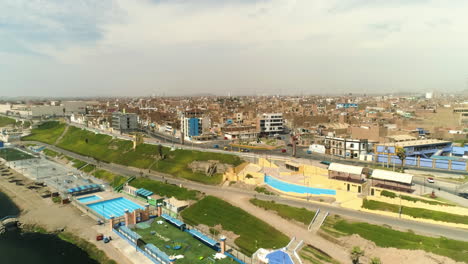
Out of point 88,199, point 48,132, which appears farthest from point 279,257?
point 48,132

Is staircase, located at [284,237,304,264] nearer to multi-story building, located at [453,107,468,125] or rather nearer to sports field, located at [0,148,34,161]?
multi-story building, located at [453,107,468,125]

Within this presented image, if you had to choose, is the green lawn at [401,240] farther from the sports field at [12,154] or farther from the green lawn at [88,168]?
the sports field at [12,154]

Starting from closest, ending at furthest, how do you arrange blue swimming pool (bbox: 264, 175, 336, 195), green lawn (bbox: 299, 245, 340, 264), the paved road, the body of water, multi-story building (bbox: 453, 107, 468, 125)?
1. green lawn (bbox: 299, 245, 340, 264)
2. the paved road
3. the body of water
4. blue swimming pool (bbox: 264, 175, 336, 195)
5. multi-story building (bbox: 453, 107, 468, 125)

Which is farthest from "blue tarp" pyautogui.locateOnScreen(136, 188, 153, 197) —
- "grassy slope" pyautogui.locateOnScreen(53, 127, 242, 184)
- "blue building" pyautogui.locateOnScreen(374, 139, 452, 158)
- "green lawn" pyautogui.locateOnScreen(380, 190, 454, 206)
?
"blue building" pyautogui.locateOnScreen(374, 139, 452, 158)

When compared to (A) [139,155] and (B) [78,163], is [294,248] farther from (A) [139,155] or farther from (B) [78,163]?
(B) [78,163]

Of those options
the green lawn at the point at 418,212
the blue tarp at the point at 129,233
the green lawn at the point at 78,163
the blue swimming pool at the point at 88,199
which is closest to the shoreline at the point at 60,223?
the blue swimming pool at the point at 88,199
